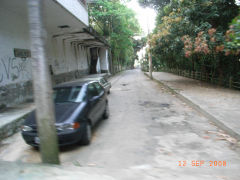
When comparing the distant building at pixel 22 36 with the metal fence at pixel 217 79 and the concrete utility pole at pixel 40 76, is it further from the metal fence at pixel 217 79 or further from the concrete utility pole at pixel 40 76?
the metal fence at pixel 217 79

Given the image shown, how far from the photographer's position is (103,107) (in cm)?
650

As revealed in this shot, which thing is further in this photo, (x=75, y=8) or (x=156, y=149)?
(x=75, y=8)

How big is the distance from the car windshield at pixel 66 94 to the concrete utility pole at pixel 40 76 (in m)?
2.22

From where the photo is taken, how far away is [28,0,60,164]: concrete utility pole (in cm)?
292

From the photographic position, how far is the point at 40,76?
2.97 m

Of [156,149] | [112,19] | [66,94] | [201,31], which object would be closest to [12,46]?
[66,94]

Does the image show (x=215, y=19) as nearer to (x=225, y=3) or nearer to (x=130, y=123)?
(x=225, y=3)

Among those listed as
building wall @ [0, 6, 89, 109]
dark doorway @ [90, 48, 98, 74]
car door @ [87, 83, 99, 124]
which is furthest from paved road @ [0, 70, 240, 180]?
dark doorway @ [90, 48, 98, 74]

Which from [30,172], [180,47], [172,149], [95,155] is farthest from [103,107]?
[180,47]

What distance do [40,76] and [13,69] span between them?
7.05 metres

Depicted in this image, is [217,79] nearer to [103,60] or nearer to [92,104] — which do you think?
[92,104]

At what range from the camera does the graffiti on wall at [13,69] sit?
321 inches
